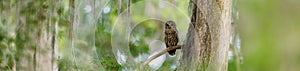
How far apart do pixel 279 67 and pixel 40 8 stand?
2068 mm

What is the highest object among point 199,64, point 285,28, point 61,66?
point 285,28

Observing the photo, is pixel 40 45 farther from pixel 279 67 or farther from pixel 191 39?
pixel 279 67

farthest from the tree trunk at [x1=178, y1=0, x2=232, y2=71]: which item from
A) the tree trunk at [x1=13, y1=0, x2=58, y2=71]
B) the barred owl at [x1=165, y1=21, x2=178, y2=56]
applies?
the tree trunk at [x1=13, y1=0, x2=58, y2=71]

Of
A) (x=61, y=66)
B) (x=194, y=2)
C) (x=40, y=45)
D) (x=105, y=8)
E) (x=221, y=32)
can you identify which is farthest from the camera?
(x=40, y=45)

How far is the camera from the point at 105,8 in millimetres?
1245

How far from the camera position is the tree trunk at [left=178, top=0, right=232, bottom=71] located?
2.99 ft

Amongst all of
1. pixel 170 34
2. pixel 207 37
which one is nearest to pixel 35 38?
pixel 170 34

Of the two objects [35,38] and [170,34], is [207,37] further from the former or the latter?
[35,38]

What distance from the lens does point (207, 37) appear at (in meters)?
0.97

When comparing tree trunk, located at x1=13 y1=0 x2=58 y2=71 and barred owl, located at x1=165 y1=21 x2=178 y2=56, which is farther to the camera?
tree trunk, located at x1=13 y1=0 x2=58 y2=71

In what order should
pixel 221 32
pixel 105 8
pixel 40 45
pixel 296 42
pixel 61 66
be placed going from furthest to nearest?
pixel 40 45
pixel 61 66
pixel 105 8
pixel 221 32
pixel 296 42

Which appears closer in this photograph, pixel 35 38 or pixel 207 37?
pixel 207 37

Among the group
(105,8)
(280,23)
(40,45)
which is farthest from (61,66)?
(280,23)

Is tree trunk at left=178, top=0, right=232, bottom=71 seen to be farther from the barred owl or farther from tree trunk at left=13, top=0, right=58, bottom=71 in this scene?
tree trunk at left=13, top=0, right=58, bottom=71
